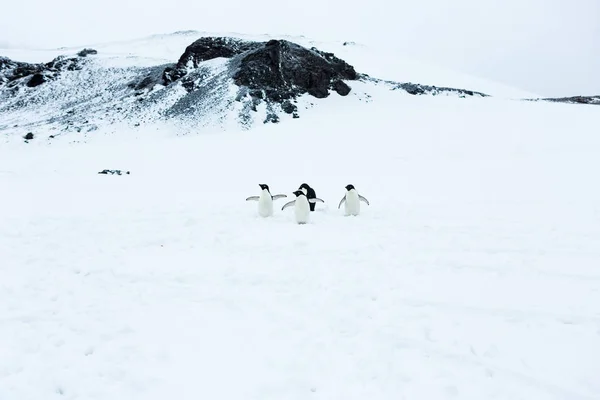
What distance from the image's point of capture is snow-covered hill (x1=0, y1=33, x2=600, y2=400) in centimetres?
473

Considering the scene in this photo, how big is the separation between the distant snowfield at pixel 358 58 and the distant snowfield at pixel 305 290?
44.9 meters

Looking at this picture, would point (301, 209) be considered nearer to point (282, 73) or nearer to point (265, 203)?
point (265, 203)

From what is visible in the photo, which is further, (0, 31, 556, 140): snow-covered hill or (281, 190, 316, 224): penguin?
(0, 31, 556, 140): snow-covered hill

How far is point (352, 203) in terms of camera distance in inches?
462

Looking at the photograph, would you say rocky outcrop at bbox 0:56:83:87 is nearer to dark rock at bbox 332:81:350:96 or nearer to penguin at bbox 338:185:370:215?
dark rock at bbox 332:81:350:96

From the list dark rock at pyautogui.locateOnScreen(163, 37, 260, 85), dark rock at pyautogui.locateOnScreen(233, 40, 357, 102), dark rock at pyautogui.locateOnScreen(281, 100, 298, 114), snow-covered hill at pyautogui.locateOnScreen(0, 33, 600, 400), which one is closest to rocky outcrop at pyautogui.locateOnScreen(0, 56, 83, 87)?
dark rock at pyautogui.locateOnScreen(163, 37, 260, 85)

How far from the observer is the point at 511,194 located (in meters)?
13.6

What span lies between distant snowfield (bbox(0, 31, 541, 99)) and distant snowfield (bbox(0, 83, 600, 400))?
44.9 metres

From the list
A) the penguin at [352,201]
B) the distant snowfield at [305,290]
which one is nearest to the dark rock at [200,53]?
the distant snowfield at [305,290]

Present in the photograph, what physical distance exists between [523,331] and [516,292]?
49.3 inches

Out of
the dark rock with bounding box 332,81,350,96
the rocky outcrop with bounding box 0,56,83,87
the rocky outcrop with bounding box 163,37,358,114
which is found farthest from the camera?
the rocky outcrop with bounding box 0,56,83,87

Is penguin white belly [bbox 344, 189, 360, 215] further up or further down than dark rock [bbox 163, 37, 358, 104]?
further down

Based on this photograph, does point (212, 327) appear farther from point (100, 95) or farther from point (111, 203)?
point (100, 95)

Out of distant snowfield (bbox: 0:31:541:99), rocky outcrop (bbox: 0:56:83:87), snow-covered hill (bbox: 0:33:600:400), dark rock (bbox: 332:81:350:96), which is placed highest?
distant snowfield (bbox: 0:31:541:99)
